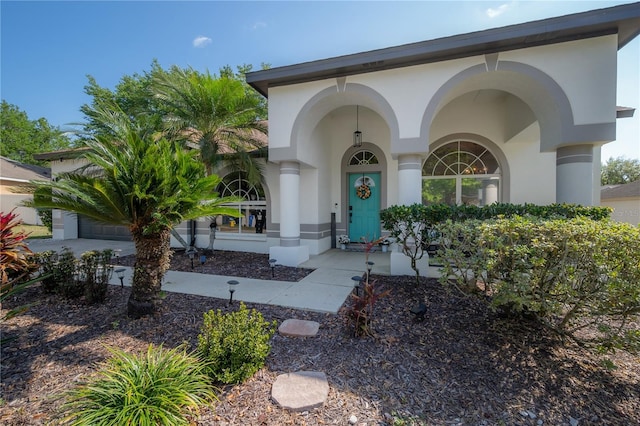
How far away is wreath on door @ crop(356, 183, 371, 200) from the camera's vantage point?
9016mm

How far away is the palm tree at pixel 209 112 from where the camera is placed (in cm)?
677

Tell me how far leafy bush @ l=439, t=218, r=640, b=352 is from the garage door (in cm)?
1262

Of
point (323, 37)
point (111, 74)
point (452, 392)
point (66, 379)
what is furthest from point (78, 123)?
point (111, 74)

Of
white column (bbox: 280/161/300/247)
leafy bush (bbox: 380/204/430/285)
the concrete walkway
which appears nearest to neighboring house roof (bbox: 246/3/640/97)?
white column (bbox: 280/161/300/247)

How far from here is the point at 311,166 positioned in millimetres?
7723

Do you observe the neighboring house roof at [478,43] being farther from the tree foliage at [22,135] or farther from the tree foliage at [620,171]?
the tree foliage at [620,171]

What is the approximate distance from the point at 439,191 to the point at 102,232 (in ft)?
45.2

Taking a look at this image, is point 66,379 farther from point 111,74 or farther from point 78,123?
point 111,74

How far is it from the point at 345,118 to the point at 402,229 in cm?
531

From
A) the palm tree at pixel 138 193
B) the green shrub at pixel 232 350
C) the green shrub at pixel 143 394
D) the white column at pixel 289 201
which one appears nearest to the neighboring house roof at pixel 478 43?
the white column at pixel 289 201

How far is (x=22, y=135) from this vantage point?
28188 millimetres

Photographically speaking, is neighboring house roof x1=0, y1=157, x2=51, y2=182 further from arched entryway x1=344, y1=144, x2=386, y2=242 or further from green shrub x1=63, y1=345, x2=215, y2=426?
green shrub x1=63, y1=345, x2=215, y2=426

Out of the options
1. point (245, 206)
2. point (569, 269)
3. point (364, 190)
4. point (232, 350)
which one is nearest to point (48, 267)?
point (232, 350)

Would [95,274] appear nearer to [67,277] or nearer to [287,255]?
[67,277]
